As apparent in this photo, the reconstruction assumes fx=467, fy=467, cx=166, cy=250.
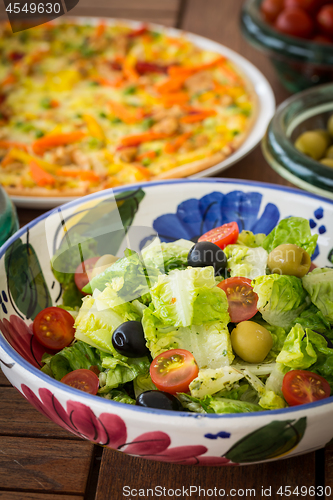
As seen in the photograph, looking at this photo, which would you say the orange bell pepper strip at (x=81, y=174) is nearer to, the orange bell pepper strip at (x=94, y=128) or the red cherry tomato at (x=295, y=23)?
the orange bell pepper strip at (x=94, y=128)

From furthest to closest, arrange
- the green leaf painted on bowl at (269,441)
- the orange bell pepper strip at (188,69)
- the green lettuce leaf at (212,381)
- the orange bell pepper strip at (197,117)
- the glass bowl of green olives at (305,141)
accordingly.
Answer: the orange bell pepper strip at (188,69) < the orange bell pepper strip at (197,117) < the glass bowl of green olives at (305,141) < the green lettuce leaf at (212,381) < the green leaf painted on bowl at (269,441)

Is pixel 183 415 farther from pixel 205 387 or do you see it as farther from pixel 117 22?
pixel 117 22

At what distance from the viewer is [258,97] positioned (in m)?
2.34

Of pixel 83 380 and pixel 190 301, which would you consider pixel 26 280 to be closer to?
pixel 83 380

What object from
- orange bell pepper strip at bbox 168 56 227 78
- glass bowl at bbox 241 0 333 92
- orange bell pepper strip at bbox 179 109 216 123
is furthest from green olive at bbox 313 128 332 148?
orange bell pepper strip at bbox 168 56 227 78

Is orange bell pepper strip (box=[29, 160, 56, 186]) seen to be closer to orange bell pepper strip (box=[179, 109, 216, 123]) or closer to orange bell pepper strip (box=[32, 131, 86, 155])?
orange bell pepper strip (box=[32, 131, 86, 155])

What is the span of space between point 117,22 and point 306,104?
1.75 metres

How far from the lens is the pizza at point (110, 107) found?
6.66ft

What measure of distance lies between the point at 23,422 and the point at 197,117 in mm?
1775

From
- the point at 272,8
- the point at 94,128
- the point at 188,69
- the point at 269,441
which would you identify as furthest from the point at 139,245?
the point at 188,69

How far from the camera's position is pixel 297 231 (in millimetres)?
1131

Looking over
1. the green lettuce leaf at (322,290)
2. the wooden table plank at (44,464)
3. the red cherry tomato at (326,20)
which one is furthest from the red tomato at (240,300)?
the red cherry tomato at (326,20)

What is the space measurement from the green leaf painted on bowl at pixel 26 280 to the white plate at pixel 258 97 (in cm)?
55

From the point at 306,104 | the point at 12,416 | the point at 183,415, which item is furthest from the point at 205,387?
the point at 306,104
